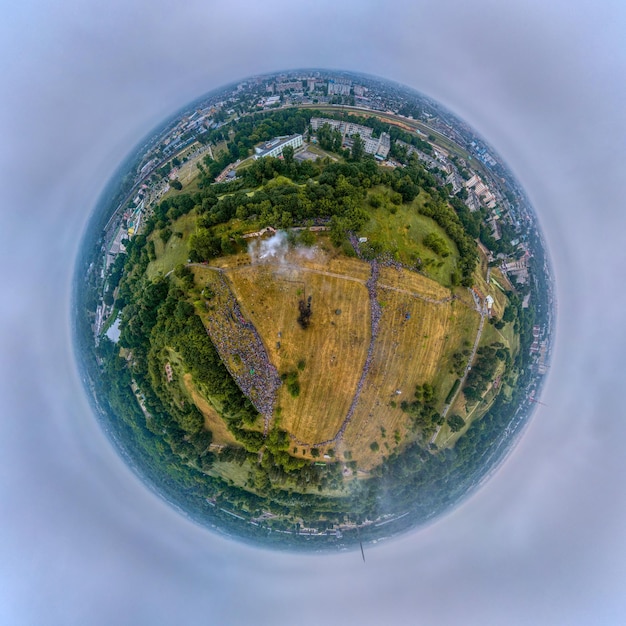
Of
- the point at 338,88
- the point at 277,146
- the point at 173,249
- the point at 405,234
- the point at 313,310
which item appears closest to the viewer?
the point at 313,310

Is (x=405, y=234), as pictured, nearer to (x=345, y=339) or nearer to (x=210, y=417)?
(x=345, y=339)

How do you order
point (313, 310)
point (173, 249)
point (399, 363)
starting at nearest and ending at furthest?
point (313, 310) → point (399, 363) → point (173, 249)

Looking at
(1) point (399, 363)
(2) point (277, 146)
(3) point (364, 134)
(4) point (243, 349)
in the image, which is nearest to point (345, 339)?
(1) point (399, 363)

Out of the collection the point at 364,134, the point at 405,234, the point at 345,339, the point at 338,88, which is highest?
the point at 338,88

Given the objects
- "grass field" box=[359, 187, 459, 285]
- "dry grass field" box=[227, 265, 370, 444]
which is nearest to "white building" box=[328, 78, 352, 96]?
"grass field" box=[359, 187, 459, 285]

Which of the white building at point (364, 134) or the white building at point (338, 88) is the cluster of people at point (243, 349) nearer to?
the white building at point (364, 134)

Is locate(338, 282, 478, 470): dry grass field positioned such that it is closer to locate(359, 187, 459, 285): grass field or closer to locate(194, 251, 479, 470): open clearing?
locate(194, 251, 479, 470): open clearing

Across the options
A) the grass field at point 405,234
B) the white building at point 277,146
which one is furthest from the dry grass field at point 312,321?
the white building at point 277,146

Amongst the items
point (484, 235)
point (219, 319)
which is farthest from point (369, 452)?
point (484, 235)
